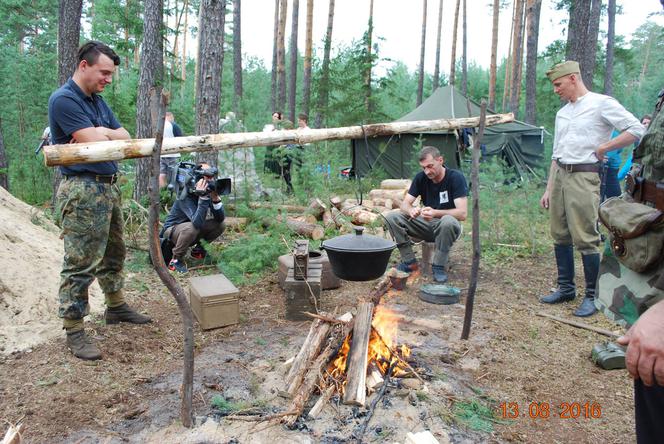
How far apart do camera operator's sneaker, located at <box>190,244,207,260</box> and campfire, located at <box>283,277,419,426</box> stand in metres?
2.92

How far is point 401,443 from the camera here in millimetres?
2387

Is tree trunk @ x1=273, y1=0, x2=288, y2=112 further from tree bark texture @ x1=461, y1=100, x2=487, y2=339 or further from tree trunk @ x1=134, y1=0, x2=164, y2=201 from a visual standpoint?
tree bark texture @ x1=461, y1=100, x2=487, y2=339

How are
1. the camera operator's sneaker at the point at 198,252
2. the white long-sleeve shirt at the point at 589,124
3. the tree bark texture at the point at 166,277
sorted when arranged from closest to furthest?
the tree bark texture at the point at 166,277 < the white long-sleeve shirt at the point at 589,124 < the camera operator's sneaker at the point at 198,252

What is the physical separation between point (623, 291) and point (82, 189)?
3.39m

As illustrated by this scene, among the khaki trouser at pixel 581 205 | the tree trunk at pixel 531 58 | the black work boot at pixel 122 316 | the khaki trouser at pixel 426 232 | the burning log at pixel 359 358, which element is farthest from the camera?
the tree trunk at pixel 531 58

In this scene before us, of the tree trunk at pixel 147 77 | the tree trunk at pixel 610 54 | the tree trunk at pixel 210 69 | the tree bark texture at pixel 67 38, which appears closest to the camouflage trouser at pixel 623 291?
the tree trunk at pixel 210 69

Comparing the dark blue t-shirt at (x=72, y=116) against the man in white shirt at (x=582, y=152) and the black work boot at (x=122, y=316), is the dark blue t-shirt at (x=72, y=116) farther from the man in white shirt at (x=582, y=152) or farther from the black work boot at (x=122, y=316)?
the man in white shirt at (x=582, y=152)

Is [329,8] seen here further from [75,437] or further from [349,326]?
[75,437]

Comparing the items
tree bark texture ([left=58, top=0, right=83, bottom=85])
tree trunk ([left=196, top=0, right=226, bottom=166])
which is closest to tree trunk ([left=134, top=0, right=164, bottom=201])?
tree bark texture ([left=58, top=0, right=83, bottom=85])

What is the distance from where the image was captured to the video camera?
515 cm

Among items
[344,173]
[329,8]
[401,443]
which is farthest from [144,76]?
[329,8]

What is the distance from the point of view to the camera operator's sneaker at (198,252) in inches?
229

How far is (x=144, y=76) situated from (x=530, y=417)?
7.57 metres

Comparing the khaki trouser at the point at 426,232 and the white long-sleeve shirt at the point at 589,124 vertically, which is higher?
the white long-sleeve shirt at the point at 589,124
